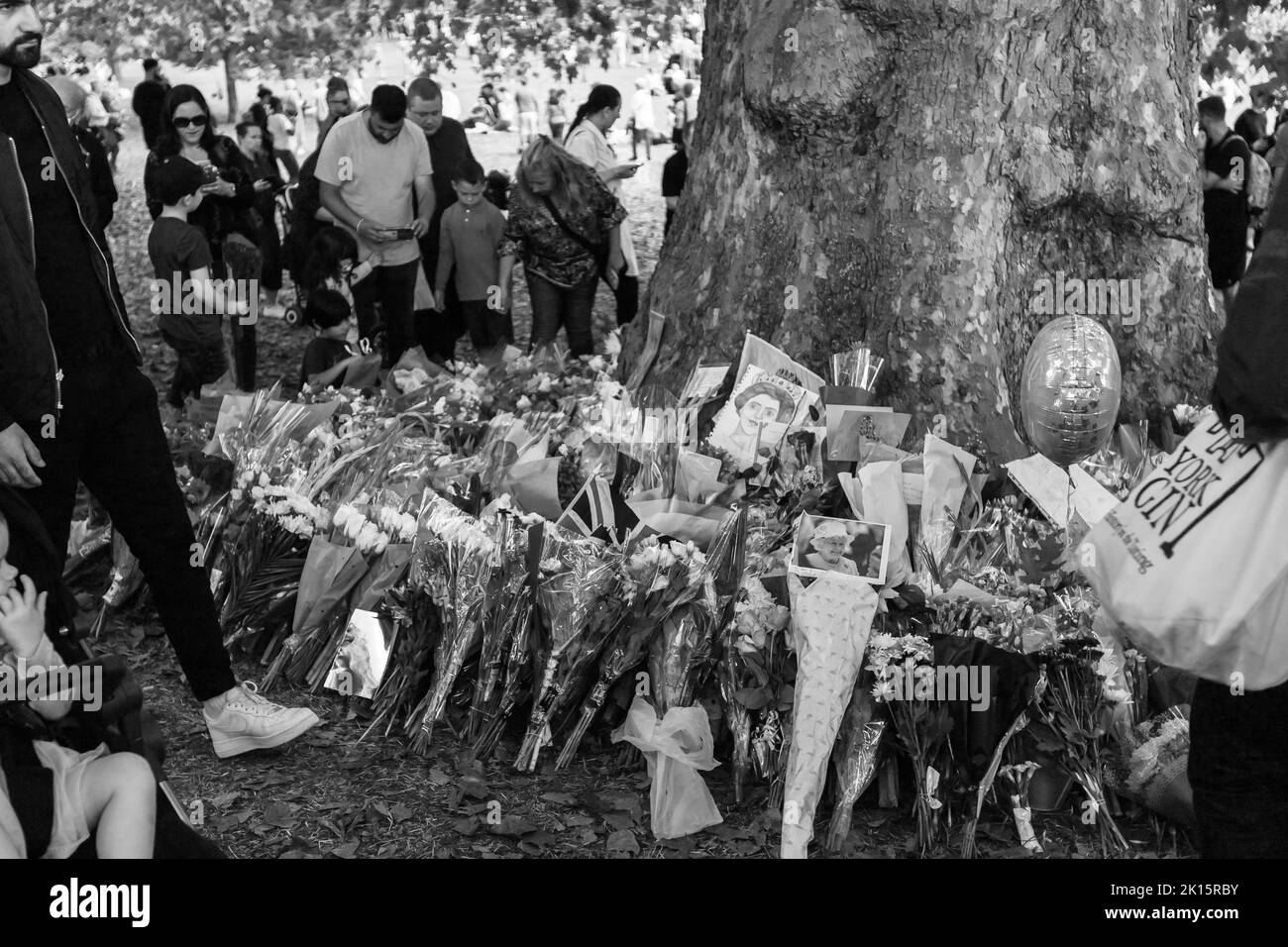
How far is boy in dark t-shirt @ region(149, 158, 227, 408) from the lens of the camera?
21.0 feet

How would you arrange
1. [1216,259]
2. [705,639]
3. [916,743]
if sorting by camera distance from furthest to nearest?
[1216,259] < [705,639] < [916,743]

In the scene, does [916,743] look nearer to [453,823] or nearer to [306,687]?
[453,823]

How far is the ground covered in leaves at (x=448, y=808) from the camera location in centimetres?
333

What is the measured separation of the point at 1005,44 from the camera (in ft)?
15.5

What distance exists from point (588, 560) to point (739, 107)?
2.16 m

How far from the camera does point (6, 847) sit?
2148 mm

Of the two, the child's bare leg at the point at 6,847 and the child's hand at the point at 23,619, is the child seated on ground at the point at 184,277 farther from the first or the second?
the child's bare leg at the point at 6,847

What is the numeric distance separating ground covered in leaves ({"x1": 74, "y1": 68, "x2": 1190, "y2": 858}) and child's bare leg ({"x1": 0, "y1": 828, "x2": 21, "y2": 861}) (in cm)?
117

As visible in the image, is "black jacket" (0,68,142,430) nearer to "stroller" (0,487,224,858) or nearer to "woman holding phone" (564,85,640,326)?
"stroller" (0,487,224,858)

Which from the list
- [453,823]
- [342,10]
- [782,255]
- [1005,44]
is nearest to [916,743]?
[453,823]

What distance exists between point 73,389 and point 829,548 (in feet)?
6.11

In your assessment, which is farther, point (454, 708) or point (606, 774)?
point (454, 708)

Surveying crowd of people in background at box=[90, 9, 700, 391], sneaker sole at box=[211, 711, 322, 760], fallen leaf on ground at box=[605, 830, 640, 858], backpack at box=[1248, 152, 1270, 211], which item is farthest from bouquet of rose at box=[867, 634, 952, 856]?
backpack at box=[1248, 152, 1270, 211]
